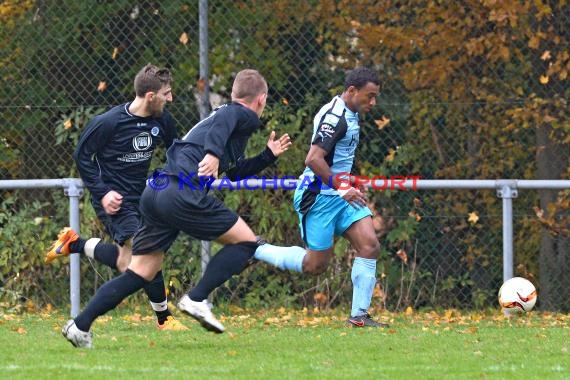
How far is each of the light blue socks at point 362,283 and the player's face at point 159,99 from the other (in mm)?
1730

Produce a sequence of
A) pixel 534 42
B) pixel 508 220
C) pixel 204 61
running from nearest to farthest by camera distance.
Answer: pixel 508 220, pixel 534 42, pixel 204 61

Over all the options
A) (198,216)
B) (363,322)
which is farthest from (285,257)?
(198,216)

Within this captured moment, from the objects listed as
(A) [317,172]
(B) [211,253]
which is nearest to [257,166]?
(A) [317,172]

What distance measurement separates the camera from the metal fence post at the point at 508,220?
32.9ft

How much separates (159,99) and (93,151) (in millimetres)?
573

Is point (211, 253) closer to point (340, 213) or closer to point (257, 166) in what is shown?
point (340, 213)

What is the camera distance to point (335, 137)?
28.8ft

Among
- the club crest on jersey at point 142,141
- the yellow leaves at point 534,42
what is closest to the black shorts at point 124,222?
the club crest on jersey at point 142,141

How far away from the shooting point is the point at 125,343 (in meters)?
7.97

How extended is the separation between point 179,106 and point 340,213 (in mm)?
2206

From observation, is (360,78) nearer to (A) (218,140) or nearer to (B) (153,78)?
(B) (153,78)

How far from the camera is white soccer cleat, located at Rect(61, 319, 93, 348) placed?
7.39 metres

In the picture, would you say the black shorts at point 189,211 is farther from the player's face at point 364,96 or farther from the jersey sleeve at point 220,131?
the player's face at point 364,96

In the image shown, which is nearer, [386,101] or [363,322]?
[363,322]
